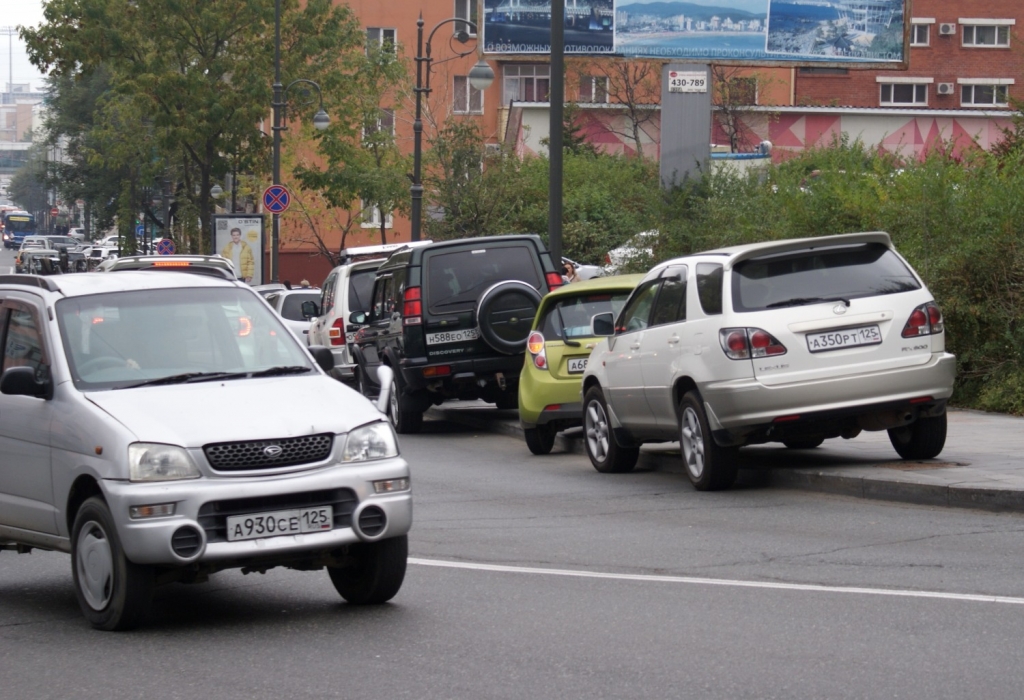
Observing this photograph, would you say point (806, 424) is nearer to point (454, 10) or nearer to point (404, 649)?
point (404, 649)

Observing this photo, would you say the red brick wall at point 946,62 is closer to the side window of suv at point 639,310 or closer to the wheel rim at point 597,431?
the wheel rim at point 597,431

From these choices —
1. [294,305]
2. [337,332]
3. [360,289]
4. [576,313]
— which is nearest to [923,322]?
[576,313]

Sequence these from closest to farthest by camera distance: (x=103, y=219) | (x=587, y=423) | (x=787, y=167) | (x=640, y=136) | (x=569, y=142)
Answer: (x=587, y=423) → (x=787, y=167) → (x=569, y=142) → (x=640, y=136) → (x=103, y=219)

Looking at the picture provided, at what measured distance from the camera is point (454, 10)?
75.9 meters

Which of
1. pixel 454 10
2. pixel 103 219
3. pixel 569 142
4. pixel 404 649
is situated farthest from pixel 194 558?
pixel 103 219

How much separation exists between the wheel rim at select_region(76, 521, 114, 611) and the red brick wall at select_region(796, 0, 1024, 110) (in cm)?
6809

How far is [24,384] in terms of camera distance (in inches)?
292

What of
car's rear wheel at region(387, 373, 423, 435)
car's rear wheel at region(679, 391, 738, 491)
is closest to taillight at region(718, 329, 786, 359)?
car's rear wheel at region(679, 391, 738, 491)

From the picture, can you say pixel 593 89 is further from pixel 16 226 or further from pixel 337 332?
pixel 16 226

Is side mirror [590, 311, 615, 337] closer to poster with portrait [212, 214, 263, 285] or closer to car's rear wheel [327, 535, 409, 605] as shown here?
car's rear wheel [327, 535, 409, 605]

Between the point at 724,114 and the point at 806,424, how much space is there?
47.8m

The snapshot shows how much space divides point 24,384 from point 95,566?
1.00 meters

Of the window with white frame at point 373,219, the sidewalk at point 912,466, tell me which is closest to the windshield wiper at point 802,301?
the sidewalk at point 912,466

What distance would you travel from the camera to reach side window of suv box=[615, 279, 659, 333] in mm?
13133
